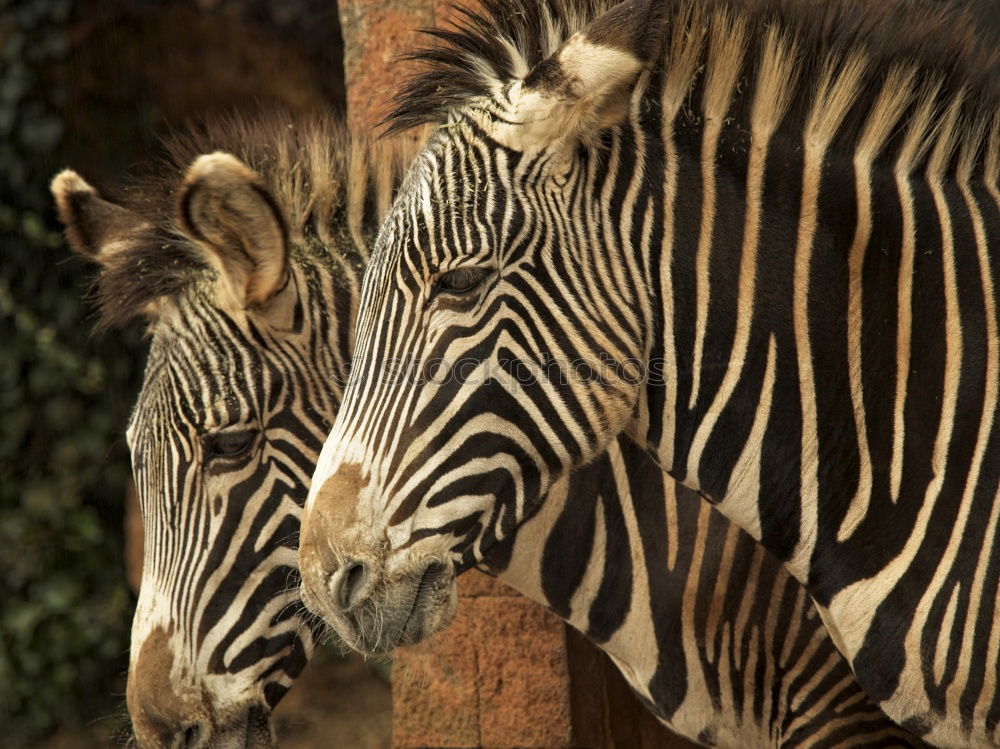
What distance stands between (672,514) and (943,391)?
3.61 feet

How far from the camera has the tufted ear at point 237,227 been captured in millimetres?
3109

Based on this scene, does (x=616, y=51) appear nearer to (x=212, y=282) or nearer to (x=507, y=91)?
(x=507, y=91)

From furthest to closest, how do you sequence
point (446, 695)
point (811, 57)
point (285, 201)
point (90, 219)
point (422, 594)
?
1. point (446, 695)
2. point (90, 219)
3. point (285, 201)
4. point (811, 57)
5. point (422, 594)

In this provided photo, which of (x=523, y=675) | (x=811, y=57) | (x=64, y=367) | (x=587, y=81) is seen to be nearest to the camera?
(x=587, y=81)

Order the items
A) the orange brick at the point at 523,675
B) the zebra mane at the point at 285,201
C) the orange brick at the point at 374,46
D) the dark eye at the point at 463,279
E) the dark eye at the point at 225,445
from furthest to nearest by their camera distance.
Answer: the orange brick at the point at 374,46
the orange brick at the point at 523,675
the zebra mane at the point at 285,201
the dark eye at the point at 225,445
the dark eye at the point at 463,279

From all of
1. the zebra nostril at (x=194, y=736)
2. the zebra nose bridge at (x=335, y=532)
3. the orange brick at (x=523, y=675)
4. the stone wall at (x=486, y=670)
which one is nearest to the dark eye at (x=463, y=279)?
the zebra nose bridge at (x=335, y=532)

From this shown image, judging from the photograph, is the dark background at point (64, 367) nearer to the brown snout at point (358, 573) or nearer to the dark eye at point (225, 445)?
the dark eye at point (225, 445)

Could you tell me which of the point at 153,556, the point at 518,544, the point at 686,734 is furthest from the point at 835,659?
the point at 153,556

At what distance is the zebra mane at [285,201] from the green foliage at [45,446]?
3693 millimetres

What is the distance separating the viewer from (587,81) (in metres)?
2.39

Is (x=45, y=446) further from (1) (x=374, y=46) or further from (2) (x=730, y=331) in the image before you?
(2) (x=730, y=331)

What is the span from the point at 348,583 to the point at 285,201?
1.63m

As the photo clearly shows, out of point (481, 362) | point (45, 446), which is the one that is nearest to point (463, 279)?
point (481, 362)

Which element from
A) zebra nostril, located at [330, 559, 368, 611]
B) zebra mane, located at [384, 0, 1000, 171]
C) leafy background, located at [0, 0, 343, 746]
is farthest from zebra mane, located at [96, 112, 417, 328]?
leafy background, located at [0, 0, 343, 746]
